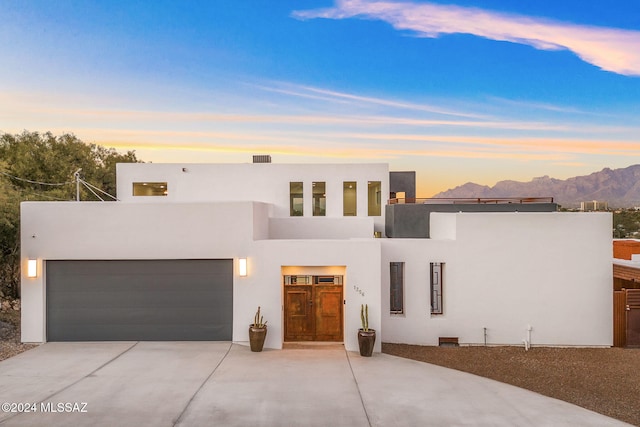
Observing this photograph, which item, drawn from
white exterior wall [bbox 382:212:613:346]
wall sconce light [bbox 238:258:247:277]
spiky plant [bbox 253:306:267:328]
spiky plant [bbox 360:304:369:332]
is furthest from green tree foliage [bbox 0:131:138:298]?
white exterior wall [bbox 382:212:613:346]

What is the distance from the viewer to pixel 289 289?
10789mm

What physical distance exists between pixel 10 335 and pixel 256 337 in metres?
7.65

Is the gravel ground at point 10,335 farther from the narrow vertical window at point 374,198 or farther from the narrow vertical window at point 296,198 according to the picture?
the narrow vertical window at point 374,198

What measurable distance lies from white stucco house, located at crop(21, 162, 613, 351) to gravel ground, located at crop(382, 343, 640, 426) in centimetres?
61

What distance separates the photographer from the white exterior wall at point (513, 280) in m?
11.1

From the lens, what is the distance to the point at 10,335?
11.0 metres

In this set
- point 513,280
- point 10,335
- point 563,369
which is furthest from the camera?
point 513,280

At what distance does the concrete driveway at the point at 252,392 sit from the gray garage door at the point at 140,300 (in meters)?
0.85

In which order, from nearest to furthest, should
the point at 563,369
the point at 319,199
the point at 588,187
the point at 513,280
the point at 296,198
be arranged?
the point at 563,369 → the point at 513,280 → the point at 296,198 → the point at 319,199 → the point at 588,187

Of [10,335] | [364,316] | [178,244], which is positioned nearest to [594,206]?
[364,316]

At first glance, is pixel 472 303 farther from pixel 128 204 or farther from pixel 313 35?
pixel 313 35

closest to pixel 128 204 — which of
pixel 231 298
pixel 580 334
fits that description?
pixel 231 298

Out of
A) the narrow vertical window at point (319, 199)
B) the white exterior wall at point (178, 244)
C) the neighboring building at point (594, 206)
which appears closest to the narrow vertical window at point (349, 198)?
the narrow vertical window at point (319, 199)

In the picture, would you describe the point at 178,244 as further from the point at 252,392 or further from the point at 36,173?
the point at 36,173
